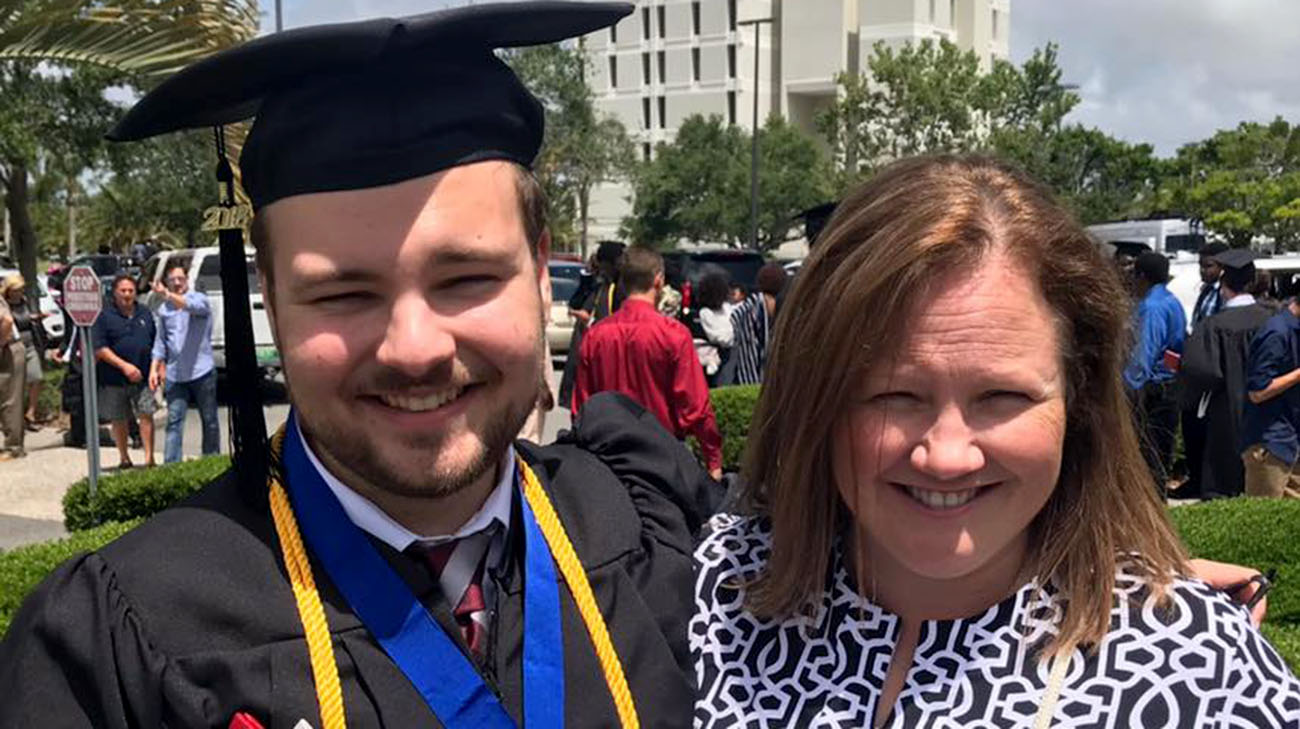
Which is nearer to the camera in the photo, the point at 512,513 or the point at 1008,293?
the point at 1008,293

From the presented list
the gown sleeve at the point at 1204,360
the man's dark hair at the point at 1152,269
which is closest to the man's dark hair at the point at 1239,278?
the man's dark hair at the point at 1152,269

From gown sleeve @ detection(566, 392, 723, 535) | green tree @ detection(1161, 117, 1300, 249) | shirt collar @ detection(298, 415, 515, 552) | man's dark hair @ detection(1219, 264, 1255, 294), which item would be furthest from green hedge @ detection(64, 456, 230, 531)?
green tree @ detection(1161, 117, 1300, 249)

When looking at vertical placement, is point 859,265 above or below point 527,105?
below

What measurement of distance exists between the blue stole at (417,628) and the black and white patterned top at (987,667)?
262 millimetres

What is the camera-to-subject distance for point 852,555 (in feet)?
6.09

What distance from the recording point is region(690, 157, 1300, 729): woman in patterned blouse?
1594mm

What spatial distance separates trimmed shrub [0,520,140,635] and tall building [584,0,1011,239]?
178 ft

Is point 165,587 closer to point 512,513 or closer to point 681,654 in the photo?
point 512,513

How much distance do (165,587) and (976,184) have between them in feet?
3.98

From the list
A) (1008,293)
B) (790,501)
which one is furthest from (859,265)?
(790,501)

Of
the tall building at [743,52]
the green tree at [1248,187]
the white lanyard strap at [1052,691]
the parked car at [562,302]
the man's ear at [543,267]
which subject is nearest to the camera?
the white lanyard strap at [1052,691]

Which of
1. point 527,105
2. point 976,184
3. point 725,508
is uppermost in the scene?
point 527,105

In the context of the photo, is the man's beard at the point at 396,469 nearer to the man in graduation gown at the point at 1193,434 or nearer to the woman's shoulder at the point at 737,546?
the woman's shoulder at the point at 737,546

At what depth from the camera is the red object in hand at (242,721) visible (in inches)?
59.7
